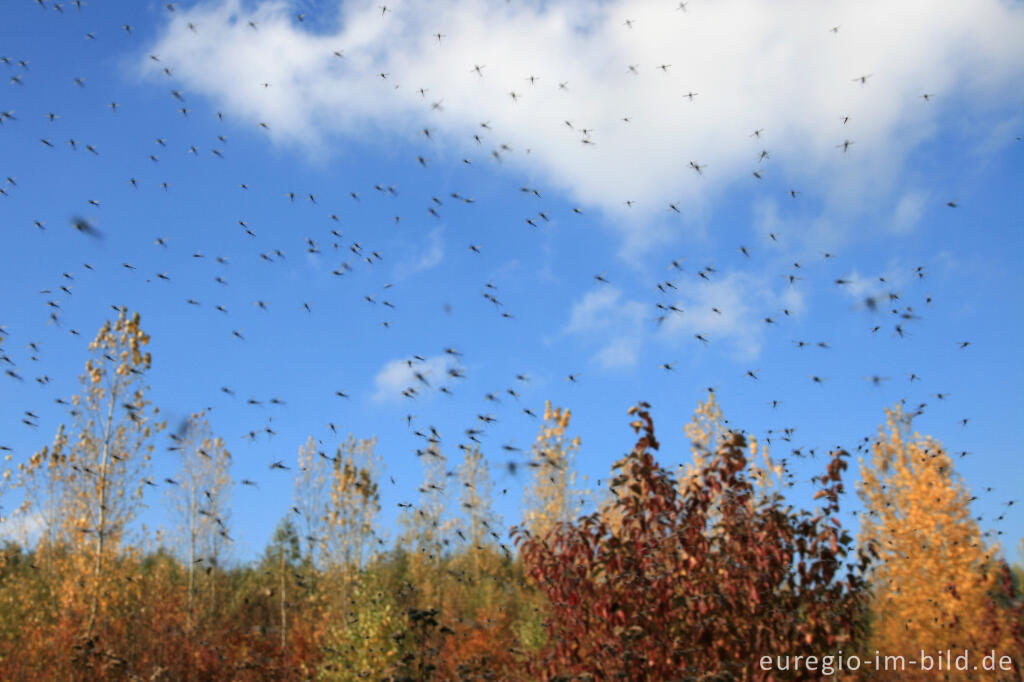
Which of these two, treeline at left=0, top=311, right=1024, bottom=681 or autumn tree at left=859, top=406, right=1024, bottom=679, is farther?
autumn tree at left=859, top=406, right=1024, bottom=679

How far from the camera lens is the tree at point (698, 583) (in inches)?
298

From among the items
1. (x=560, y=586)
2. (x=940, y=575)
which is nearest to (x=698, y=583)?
(x=560, y=586)

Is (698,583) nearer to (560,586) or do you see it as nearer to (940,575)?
(560,586)

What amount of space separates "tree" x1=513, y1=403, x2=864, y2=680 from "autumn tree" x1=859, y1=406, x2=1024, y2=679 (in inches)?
327

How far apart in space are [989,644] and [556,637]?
11006 mm

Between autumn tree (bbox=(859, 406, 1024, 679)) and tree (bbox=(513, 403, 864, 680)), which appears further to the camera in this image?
autumn tree (bbox=(859, 406, 1024, 679))

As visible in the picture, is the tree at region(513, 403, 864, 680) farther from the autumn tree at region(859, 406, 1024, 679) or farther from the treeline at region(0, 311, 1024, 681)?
the autumn tree at region(859, 406, 1024, 679)

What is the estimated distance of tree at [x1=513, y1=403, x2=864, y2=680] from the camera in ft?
24.8

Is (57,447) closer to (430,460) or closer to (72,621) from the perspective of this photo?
(72,621)

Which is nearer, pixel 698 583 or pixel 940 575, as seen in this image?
pixel 698 583

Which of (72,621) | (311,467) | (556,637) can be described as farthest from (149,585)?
(556,637)

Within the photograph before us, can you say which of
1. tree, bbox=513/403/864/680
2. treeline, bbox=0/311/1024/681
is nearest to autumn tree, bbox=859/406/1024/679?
treeline, bbox=0/311/1024/681

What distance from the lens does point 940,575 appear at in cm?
1620

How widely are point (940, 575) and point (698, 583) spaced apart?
11.5 m
